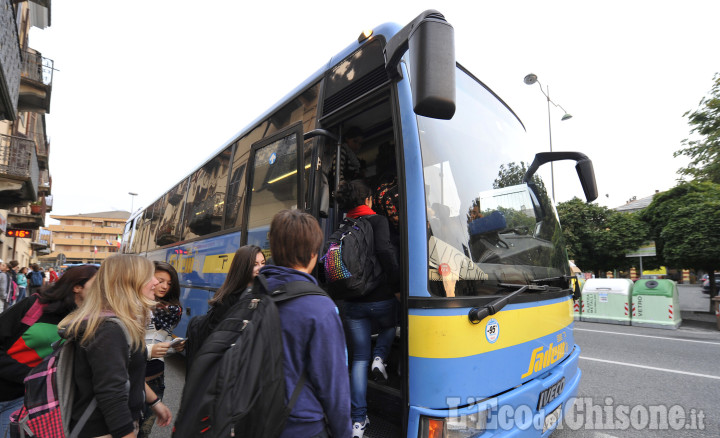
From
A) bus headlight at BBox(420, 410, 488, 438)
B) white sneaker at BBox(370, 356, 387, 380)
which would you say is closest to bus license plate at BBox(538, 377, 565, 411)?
bus headlight at BBox(420, 410, 488, 438)

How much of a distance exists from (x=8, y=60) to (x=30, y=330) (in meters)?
10.1

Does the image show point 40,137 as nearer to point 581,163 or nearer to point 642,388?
point 581,163

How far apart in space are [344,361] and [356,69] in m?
2.32

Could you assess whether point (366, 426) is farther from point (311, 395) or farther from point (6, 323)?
point (6, 323)

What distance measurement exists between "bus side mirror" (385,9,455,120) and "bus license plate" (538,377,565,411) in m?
2.09

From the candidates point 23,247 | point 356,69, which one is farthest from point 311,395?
point 23,247

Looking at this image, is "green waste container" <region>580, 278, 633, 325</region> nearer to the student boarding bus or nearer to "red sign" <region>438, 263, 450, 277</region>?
the student boarding bus

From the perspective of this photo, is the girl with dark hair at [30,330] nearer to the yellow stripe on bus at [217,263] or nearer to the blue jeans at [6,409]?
the blue jeans at [6,409]

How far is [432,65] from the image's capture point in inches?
80.5

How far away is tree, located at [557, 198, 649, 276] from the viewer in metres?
20.1

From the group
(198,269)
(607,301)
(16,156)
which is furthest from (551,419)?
(16,156)

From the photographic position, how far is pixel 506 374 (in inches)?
99.2

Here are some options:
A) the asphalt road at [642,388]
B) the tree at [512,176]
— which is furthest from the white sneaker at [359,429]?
the asphalt road at [642,388]

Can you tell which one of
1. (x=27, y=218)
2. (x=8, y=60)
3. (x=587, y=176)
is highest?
(x=8, y=60)
